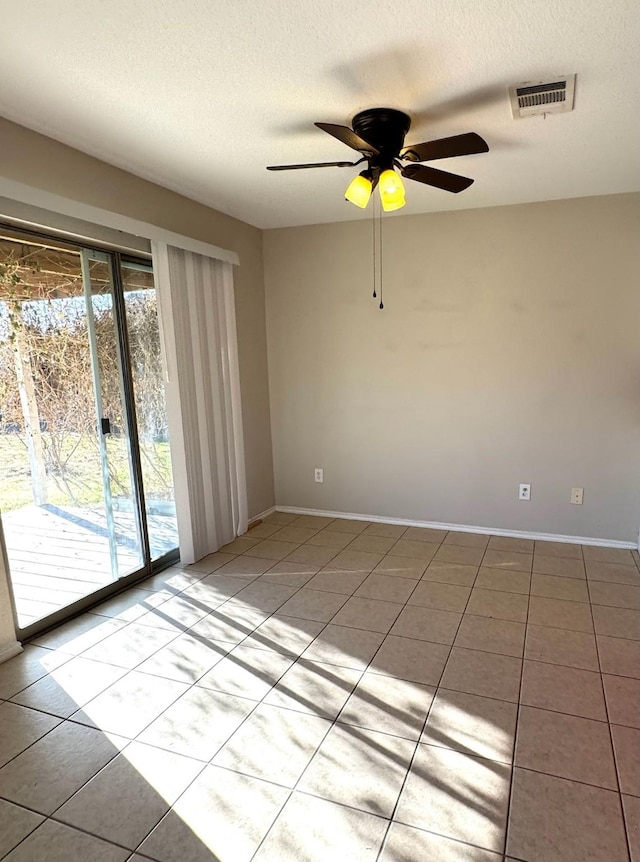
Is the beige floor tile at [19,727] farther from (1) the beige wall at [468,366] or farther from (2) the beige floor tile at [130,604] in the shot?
(1) the beige wall at [468,366]

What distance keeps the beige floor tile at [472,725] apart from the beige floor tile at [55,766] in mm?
1169

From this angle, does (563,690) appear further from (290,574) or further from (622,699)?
(290,574)

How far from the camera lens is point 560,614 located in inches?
106

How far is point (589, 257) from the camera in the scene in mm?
3402

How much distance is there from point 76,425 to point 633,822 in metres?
2.80

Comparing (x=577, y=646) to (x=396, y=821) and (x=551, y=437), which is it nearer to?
(x=396, y=821)

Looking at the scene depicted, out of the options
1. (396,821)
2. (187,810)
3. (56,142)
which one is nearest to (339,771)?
(396,821)

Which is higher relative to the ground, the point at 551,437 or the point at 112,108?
the point at 112,108

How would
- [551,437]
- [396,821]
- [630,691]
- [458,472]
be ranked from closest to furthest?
1. [396,821]
2. [630,691]
3. [551,437]
4. [458,472]

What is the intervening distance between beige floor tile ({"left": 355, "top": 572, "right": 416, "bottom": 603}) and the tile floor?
0.01 metres

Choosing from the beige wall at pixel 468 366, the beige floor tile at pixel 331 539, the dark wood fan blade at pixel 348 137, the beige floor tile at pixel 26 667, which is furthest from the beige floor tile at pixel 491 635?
the dark wood fan blade at pixel 348 137

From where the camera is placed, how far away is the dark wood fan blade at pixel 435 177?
2.19 meters

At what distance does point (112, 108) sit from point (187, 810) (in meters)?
2.58

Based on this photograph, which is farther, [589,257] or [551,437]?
[551,437]
